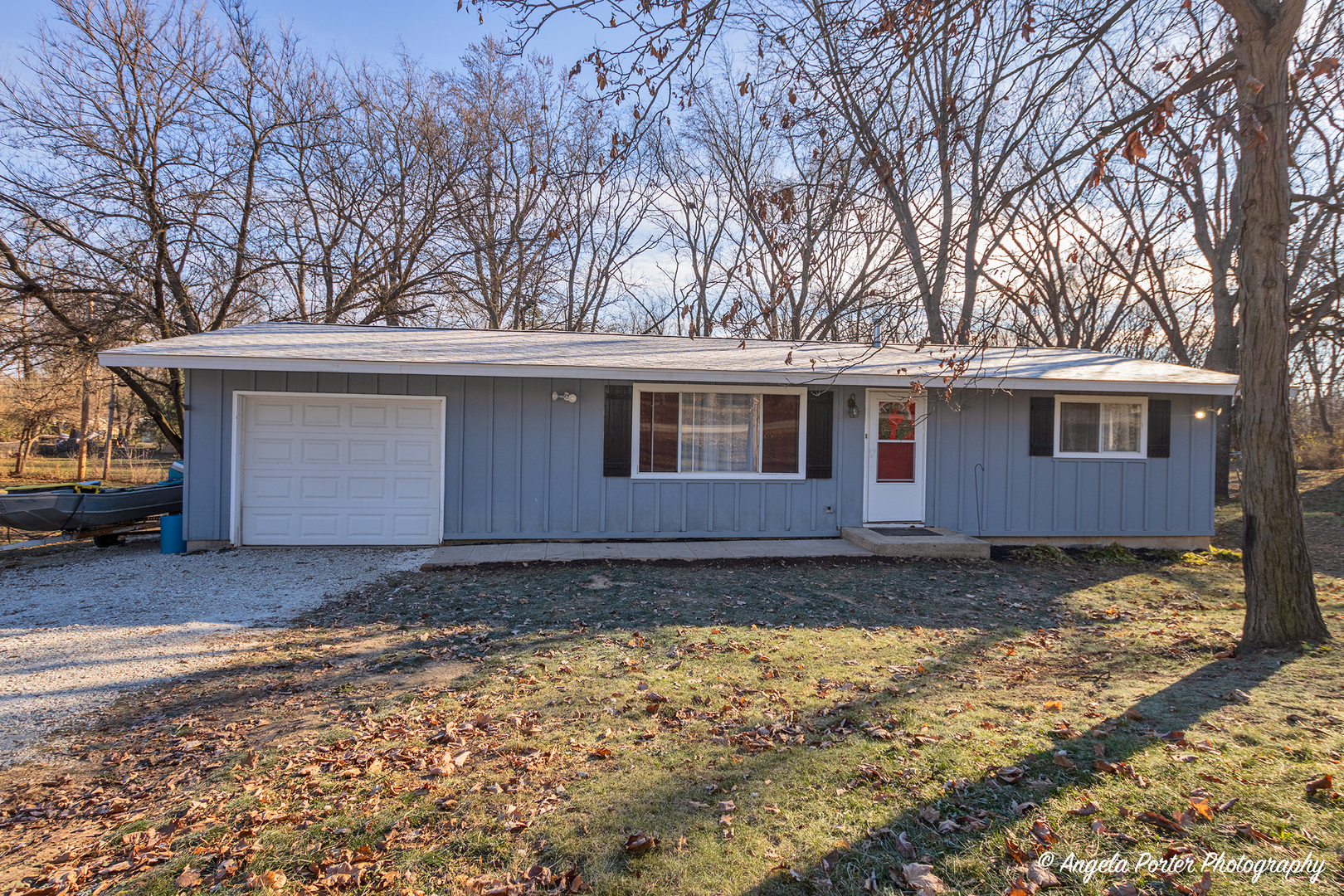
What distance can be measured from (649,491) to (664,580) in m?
2.04

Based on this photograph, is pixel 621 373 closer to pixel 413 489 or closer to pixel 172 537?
pixel 413 489

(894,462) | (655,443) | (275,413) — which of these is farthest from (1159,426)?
(275,413)

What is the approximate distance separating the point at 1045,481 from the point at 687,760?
8.22 m

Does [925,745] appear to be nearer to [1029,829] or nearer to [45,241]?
[1029,829]

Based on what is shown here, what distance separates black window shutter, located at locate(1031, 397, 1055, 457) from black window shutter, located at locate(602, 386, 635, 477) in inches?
220

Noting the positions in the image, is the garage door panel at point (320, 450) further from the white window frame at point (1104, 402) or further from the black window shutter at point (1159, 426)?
the black window shutter at point (1159, 426)

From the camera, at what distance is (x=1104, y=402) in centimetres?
953

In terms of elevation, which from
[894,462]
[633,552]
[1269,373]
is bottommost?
[633,552]

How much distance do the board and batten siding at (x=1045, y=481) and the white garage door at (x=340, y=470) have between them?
674 cm

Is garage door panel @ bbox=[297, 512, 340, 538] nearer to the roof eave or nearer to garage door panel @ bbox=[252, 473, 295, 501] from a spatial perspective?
garage door panel @ bbox=[252, 473, 295, 501]

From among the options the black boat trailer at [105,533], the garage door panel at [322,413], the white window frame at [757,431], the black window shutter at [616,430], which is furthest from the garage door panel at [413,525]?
the black boat trailer at [105,533]

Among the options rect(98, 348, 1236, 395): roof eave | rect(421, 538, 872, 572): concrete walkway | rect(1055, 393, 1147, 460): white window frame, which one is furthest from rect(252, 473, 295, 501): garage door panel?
rect(1055, 393, 1147, 460): white window frame

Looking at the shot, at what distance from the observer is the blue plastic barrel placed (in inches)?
312

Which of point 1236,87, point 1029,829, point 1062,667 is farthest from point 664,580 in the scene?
point 1236,87
